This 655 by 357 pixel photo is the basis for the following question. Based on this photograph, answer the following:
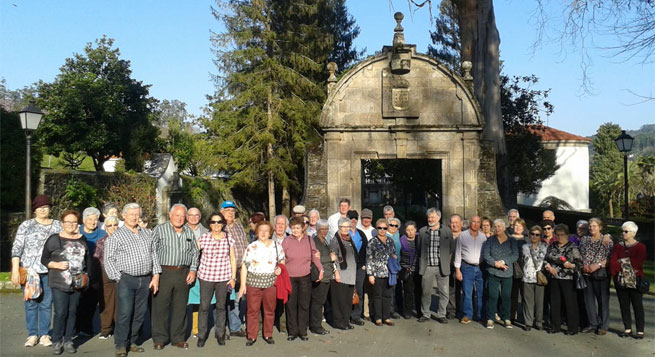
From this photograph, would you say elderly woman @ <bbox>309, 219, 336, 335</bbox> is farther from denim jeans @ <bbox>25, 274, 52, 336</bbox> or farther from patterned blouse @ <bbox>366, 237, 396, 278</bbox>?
denim jeans @ <bbox>25, 274, 52, 336</bbox>

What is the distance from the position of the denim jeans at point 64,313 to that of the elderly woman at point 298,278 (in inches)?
107

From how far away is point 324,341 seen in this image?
720cm

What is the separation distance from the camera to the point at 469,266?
831 cm

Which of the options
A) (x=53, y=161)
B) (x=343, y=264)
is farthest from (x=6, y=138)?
(x=53, y=161)

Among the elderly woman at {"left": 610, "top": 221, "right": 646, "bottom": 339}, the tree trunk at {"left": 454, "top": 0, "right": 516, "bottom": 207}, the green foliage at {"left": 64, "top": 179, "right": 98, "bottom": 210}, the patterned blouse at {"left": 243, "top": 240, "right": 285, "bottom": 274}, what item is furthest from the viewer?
the tree trunk at {"left": 454, "top": 0, "right": 516, "bottom": 207}

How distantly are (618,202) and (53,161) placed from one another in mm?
46710

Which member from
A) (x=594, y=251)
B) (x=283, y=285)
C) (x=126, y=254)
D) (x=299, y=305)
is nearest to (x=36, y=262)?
(x=126, y=254)

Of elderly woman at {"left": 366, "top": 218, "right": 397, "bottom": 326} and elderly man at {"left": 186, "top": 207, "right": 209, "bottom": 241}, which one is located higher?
elderly man at {"left": 186, "top": 207, "right": 209, "bottom": 241}

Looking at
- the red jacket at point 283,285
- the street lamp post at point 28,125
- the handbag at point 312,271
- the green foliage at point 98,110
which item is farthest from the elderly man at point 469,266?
the green foliage at point 98,110

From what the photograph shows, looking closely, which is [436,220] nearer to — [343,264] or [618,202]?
[343,264]

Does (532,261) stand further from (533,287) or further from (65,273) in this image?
(65,273)

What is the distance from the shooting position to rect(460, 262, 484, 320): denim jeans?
8.29 metres

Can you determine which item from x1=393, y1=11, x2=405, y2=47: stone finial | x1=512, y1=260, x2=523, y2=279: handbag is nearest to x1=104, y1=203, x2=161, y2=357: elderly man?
x1=512, y1=260, x2=523, y2=279: handbag

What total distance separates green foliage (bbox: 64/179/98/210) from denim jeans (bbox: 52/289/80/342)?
922cm
